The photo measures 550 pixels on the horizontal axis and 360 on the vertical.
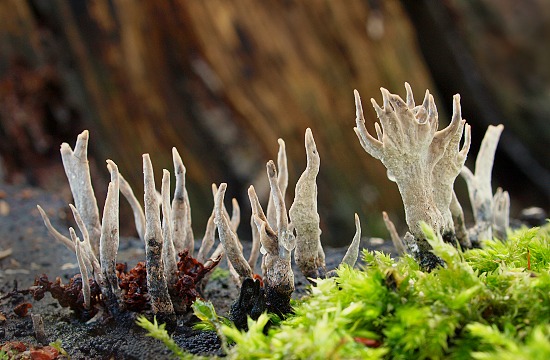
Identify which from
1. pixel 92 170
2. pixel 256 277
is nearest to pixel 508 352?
pixel 256 277

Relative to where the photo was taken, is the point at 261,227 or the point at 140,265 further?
the point at 140,265

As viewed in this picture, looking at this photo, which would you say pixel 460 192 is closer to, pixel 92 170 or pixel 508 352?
pixel 92 170

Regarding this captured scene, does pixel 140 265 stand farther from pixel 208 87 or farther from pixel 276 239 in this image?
pixel 208 87

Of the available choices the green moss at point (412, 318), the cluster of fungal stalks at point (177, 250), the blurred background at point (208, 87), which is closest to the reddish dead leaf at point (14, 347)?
the cluster of fungal stalks at point (177, 250)

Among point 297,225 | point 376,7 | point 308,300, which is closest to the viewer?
point 308,300

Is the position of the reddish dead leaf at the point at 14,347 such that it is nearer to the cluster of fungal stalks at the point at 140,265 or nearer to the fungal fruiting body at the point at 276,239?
the cluster of fungal stalks at the point at 140,265

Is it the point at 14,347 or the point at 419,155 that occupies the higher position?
the point at 419,155

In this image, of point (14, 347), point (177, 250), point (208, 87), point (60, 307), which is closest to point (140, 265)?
point (177, 250)

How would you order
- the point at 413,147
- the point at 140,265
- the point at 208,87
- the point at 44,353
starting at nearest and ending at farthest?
the point at 44,353, the point at 413,147, the point at 140,265, the point at 208,87
